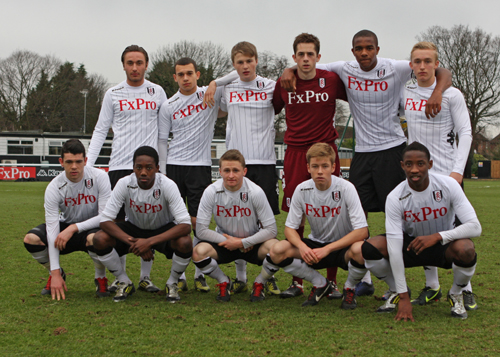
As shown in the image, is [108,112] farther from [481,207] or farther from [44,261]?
[481,207]

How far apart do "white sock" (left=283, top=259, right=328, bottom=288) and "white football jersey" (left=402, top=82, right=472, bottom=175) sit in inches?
55.3

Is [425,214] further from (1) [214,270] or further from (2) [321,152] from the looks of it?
(1) [214,270]

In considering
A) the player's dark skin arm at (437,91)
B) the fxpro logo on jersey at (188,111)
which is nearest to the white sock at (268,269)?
the player's dark skin arm at (437,91)

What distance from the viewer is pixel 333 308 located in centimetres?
414

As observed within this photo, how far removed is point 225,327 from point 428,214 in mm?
1805

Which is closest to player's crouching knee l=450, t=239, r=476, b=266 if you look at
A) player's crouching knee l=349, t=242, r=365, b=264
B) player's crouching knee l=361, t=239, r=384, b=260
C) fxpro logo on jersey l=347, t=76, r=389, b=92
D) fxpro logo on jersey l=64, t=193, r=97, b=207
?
player's crouching knee l=361, t=239, r=384, b=260

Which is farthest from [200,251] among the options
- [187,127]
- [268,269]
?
[187,127]

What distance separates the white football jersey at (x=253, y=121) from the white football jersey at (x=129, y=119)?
0.83 m

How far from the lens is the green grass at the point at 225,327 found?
3.09m

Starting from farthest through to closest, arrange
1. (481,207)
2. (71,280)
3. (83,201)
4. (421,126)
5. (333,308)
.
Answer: (481,207) → (71,280) → (83,201) → (421,126) → (333,308)

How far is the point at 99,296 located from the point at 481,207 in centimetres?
1249

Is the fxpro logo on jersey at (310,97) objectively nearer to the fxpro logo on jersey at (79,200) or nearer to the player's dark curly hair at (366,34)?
the player's dark curly hair at (366,34)

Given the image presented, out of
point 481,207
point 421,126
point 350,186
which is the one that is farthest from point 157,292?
point 481,207

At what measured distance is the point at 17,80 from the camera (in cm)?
4569
